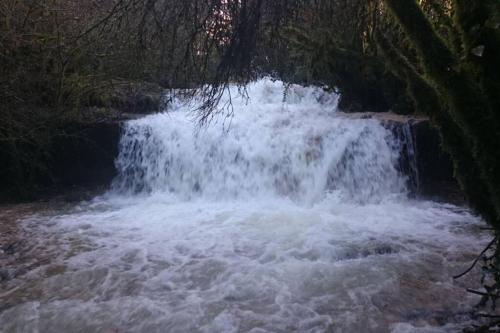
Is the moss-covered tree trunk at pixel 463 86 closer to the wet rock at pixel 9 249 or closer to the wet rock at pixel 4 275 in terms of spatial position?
the wet rock at pixel 4 275

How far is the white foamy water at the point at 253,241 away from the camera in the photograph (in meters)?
3.75

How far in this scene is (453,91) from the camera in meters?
2.33

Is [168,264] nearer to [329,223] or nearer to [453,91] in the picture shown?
[329,223]

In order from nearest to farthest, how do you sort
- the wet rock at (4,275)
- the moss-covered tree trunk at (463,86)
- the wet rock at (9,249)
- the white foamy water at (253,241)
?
the moss-covered tree trunk at (463,86), the white foamy water at (253,241), the wet rock at (4,275), the wet rock at (9,249)

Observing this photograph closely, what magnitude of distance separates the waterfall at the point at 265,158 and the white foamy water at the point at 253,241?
0.07 feet

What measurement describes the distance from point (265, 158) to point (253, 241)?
2.95 meters

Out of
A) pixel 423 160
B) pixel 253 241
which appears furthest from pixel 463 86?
pixel 423 160

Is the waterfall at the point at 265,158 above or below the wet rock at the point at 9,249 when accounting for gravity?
above

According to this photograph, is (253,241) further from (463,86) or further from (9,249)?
(463,86)

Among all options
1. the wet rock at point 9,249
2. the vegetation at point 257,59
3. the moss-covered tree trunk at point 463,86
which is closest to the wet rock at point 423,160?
the vegetation at point 257,59

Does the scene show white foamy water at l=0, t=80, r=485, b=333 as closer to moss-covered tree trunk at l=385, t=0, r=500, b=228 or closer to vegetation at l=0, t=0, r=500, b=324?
vegetation at l=0, t=0, r=500, b=324

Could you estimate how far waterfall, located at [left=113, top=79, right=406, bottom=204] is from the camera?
7777 mm

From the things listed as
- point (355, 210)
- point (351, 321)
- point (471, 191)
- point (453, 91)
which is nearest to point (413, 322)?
point (351, 321)

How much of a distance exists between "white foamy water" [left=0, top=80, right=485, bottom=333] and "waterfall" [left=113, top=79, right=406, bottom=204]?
2cm
